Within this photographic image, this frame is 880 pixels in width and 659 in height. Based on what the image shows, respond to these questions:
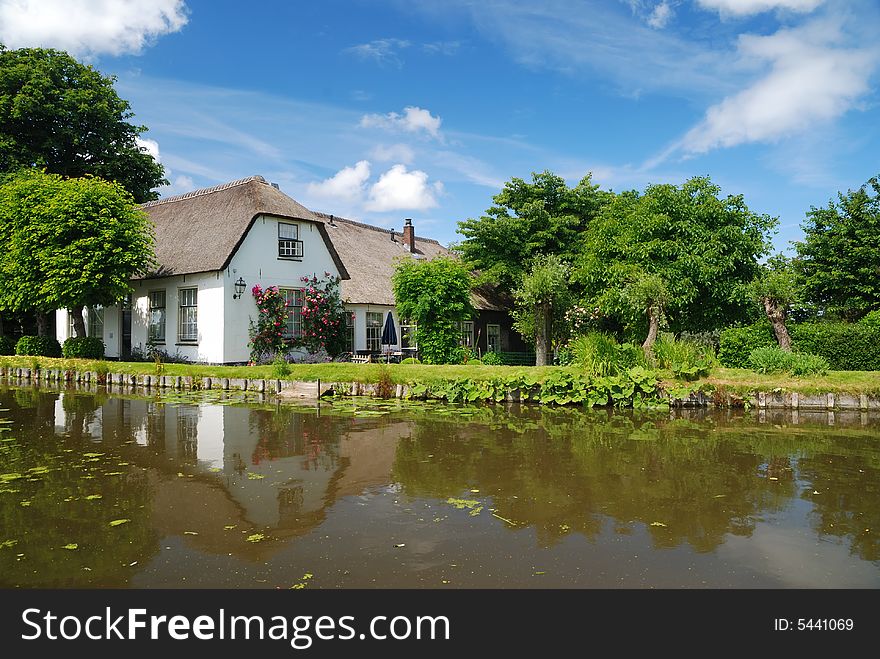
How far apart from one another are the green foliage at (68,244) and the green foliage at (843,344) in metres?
20.0

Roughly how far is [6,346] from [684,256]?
2598cm

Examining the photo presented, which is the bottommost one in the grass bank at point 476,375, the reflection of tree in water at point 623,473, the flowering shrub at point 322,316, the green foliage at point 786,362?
the reflection of tree in water at point 623,473

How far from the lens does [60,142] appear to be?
87.0ft

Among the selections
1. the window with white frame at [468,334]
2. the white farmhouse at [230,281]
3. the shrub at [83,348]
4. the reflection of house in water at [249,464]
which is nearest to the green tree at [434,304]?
the white farmhouse at [230,281]

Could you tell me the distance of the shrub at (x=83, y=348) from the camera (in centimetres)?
2158

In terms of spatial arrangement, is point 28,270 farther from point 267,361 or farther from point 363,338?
point 363,338

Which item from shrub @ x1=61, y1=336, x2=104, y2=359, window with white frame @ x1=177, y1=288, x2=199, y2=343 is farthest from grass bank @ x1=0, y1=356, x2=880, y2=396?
window with white frame @ x1=177, y1=288, x2=199, y2=343

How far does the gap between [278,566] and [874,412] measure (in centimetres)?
1285

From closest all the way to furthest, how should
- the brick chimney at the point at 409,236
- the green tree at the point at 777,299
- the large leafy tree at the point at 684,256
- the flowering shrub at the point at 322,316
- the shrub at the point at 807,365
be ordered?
the shrub at the point at 807,365, the green tree at the point at 777,299, the large leafy tree at the point at 684,256, the flowering shrub at the point at 322,316, the brick chimney at the point at 409,236

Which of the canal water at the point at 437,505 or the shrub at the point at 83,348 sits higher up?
the shrub at the point at 83,348

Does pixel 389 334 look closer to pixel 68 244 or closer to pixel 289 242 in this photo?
pixel 289 242

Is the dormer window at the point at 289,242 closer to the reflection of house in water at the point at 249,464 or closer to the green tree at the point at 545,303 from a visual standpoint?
the green tree at the point at 545,303

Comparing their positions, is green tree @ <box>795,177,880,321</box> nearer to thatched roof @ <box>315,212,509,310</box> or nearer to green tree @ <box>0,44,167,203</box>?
thatched roof @ <box>315,212,509,310</box>

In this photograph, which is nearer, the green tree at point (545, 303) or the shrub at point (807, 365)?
the shrub at point (807, 365)
